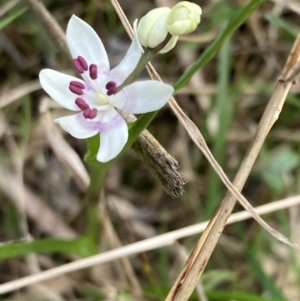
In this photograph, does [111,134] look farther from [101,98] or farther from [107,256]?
[107,256]

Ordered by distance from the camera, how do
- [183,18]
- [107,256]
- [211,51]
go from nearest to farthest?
[183,18]
[211,51]
[107,256]

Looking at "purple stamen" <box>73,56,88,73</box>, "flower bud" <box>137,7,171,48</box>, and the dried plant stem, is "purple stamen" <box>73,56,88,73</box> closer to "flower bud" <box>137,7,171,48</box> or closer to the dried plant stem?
"flower bud" <box>137,7,171,48</box>

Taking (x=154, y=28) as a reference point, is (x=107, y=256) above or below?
below

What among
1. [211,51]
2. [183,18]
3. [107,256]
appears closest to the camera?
[183,18]

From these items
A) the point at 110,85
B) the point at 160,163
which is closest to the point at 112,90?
the point at 110,85

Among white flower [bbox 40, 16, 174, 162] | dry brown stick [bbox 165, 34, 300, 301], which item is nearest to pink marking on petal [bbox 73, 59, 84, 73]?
white flower [bbox 40, 16, 174, 162]

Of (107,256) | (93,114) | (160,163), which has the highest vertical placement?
(93,114)
